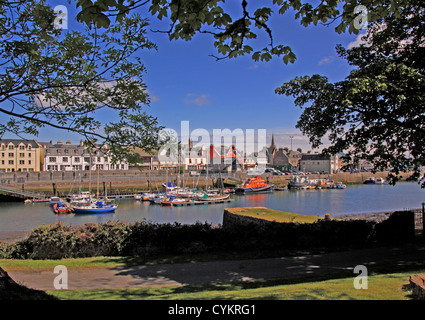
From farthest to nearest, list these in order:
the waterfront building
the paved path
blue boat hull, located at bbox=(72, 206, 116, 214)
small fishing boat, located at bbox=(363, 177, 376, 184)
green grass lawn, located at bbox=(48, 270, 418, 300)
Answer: small fishing boat, located at bbox=(363, 177, 376, 184) → the waterfront building → blue boat hull, located at bbox=(72, 206, 116, 214) → the paved path → green grass lawn, located at bbox=(48, 270, 418, 300)

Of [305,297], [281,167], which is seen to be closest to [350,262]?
[305,297]

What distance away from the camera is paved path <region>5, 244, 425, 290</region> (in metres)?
10.5

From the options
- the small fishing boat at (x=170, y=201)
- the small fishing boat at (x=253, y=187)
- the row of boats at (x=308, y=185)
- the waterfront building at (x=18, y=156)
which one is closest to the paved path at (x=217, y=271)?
the small fishing boat at (x=170, y=201)

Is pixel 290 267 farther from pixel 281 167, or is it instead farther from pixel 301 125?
pixel 281 167

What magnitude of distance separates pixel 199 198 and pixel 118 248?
165 feet

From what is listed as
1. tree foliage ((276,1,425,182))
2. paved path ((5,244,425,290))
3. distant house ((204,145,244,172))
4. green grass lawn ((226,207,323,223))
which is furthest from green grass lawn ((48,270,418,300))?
distant house ((204,145,244,172))

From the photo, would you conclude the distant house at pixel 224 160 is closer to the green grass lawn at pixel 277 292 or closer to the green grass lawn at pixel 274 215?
the green grass lawn at pixel 274 215

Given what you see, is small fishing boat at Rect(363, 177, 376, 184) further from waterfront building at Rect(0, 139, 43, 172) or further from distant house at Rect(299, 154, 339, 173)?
waterfront building at Rect(0, 139, 43, 172)

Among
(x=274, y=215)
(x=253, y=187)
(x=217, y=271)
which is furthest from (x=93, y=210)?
(x=253, y=187)

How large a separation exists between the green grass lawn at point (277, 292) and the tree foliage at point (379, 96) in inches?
239

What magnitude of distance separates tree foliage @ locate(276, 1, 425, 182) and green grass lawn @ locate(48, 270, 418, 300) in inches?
239
